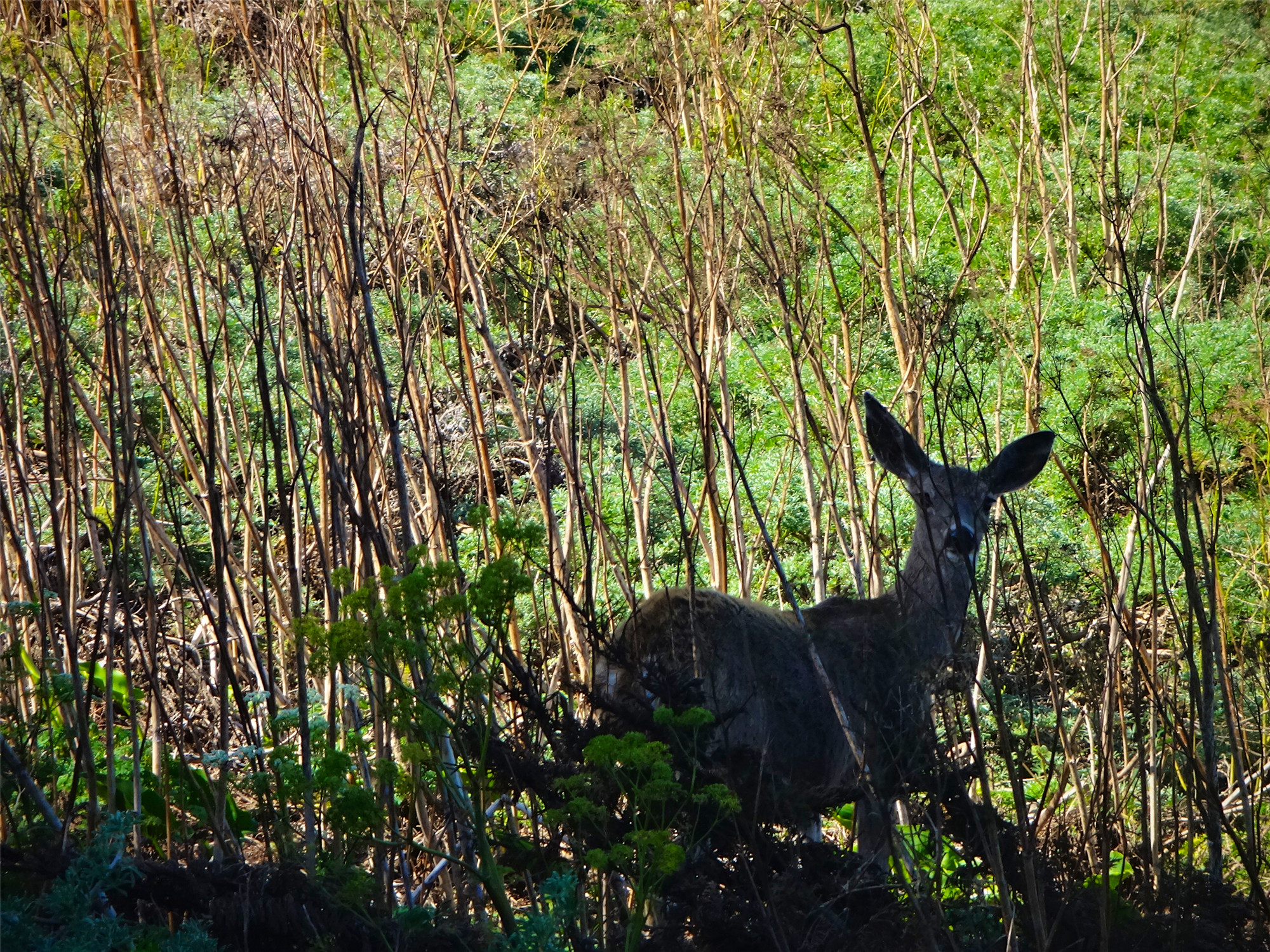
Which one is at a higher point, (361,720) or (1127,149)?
(1127,149)

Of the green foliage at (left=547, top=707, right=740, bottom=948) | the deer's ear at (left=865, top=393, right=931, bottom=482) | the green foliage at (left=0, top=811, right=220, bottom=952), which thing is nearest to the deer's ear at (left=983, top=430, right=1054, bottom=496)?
the deer's ear at (left=865, top=393, right=931, bottom=482)

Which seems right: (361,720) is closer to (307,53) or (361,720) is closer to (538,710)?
(538,710)

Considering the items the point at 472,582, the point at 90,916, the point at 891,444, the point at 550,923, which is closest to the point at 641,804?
the point at 550,923

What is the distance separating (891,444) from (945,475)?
251 mm

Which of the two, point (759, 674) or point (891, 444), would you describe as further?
point (891, 444)

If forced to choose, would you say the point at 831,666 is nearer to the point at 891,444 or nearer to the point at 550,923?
the point at 891,444

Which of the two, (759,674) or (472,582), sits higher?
(472,582)

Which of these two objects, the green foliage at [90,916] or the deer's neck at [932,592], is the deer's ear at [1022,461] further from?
the green foliage at [90,916]

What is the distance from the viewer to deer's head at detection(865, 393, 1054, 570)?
12.8ft

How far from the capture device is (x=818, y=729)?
373cm

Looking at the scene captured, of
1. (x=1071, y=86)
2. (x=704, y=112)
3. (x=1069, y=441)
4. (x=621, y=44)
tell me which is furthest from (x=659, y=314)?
(x=1071, y=86)

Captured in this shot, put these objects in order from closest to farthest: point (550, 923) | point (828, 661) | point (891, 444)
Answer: point (550, 923) → point (828, 661) → point (891, 444)

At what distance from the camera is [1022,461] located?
13.4ft

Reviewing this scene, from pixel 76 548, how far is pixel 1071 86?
8.08 m
